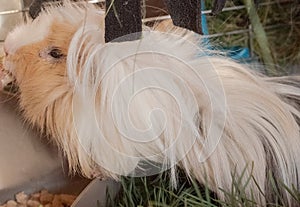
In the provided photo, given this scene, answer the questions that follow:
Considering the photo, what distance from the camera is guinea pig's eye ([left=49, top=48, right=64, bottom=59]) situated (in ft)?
2.55

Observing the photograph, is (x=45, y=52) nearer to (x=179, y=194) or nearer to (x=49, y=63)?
(x=49, y=63)

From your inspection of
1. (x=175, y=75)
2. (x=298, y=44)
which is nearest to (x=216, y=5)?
(x=175, y=75)

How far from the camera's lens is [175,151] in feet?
2.38

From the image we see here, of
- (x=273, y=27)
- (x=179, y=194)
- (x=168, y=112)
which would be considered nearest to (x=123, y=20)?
(x=168, y=112)

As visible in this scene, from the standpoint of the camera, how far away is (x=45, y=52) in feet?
2.57

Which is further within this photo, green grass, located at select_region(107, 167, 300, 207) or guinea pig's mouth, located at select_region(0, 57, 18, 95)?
guinea pig's mouth, located at select_region(0, 57, 18, 95)

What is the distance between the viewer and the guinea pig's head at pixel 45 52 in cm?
77

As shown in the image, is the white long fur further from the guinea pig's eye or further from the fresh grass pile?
the fresh grass pile

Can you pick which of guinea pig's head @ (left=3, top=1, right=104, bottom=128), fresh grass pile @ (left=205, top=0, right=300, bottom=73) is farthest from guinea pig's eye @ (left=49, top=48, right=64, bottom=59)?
fresh grass pile @ (left=205, top=0, right=300, bottom=73)

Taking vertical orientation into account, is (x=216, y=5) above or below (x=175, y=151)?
above

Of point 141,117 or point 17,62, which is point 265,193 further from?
point 17,62

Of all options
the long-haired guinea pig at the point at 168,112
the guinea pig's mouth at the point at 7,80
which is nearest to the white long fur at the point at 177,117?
the long-haired guinea pig at the point at 168,112

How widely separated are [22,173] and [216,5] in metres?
0.48

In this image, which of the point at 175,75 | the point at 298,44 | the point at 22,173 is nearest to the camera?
the point at 175,75
